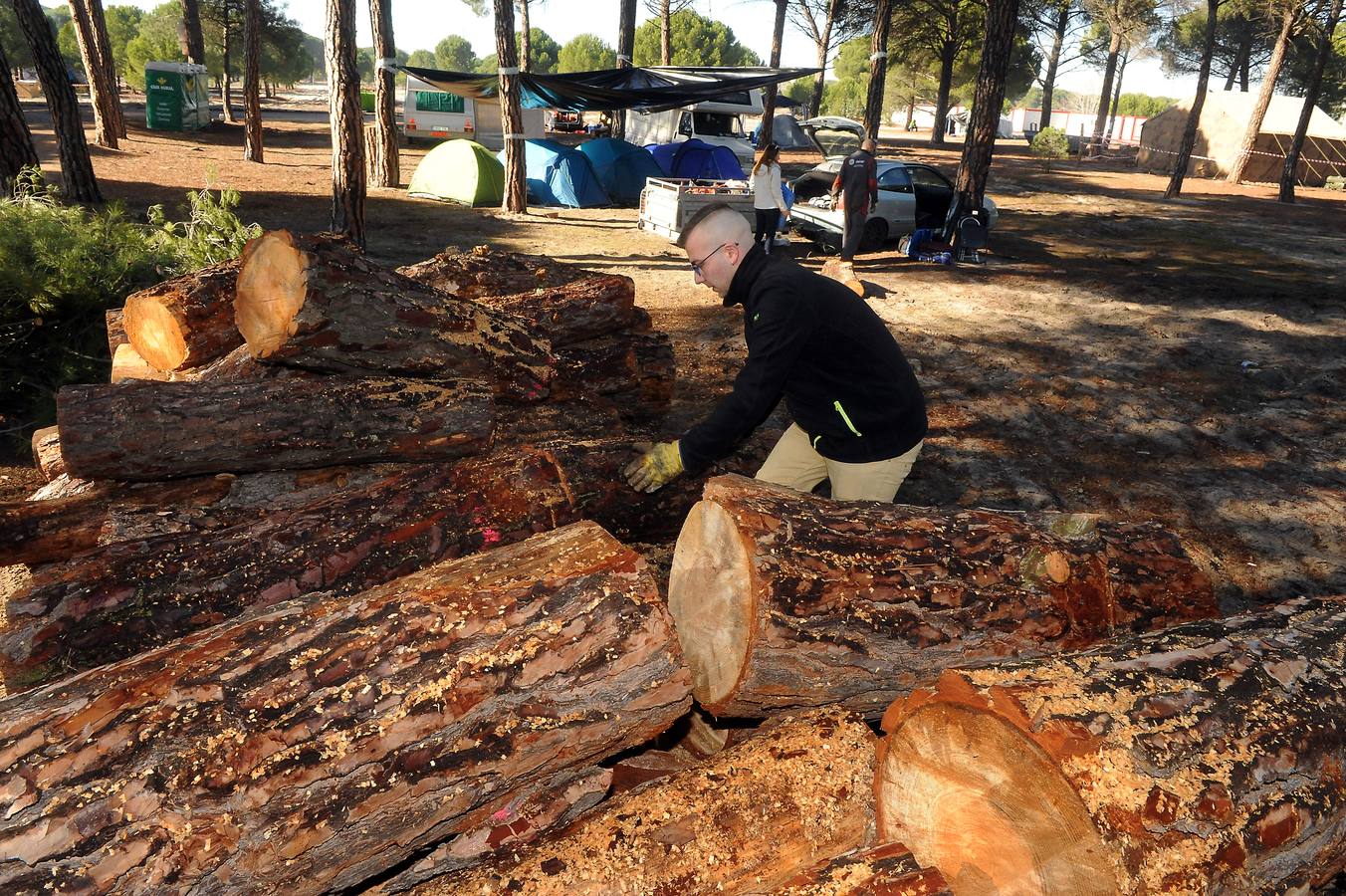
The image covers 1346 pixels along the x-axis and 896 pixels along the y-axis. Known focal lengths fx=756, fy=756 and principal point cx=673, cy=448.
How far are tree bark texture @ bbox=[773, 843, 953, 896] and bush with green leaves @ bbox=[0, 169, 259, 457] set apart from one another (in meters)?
5.95

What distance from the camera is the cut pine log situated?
6.75 ft

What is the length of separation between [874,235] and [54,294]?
37.9 feet

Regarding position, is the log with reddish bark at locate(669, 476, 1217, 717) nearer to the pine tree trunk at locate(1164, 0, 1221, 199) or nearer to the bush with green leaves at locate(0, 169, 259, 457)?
the bush with green leaves at locate(0, 169, 259, 457)

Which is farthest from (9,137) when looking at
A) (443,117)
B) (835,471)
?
(443,117)

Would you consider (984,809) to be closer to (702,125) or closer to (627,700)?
(627,700)

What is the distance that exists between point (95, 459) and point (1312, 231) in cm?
2256

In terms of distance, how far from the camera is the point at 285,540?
2.97m

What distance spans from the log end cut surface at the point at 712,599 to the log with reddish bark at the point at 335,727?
0.18 metres

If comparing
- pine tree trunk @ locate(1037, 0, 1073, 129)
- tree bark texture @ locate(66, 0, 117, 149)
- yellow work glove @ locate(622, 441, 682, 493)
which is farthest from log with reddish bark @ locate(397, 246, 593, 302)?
pine tree trunk @ locate(1037, 0, 1073, 129)

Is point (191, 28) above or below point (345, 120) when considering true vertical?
above

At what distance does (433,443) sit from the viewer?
381cm

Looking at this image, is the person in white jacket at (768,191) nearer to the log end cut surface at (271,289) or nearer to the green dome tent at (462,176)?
the green dome tent at (462,176)

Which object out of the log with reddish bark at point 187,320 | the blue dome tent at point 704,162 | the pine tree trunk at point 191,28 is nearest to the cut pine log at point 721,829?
the log with reddish bark at point 187,320

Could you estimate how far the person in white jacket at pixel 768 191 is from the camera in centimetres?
1116
